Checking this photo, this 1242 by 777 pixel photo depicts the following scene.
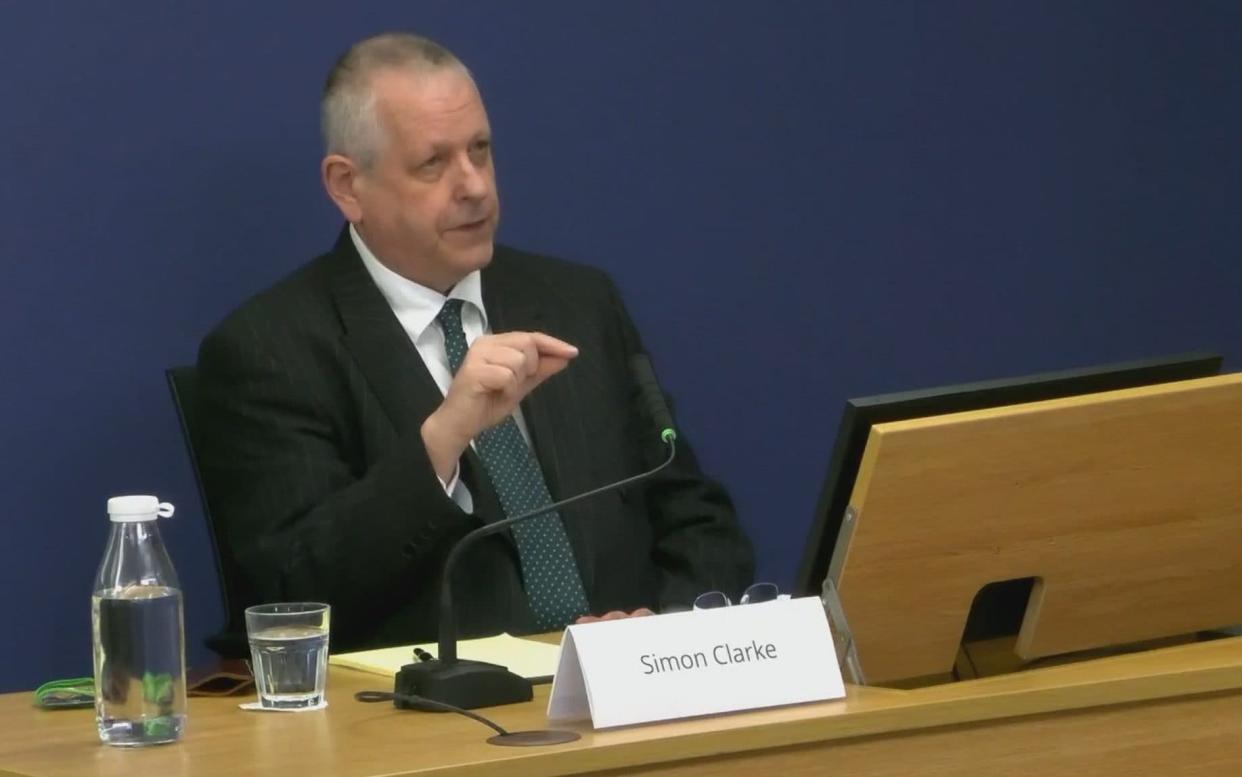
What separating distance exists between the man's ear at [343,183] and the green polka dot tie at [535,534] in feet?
1.38

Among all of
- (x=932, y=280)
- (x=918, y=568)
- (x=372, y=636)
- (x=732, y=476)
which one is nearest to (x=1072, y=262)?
(x=932, y=280)

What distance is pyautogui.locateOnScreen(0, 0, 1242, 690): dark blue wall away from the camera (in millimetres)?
2926

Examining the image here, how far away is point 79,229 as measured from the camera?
115 inches

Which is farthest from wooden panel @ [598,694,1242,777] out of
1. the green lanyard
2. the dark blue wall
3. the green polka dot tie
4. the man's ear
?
the dark blue wall

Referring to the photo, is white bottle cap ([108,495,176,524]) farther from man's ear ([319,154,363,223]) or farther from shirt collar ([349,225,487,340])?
man's ear ([319,154,363,223])

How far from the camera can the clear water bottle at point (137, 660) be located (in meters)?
1.72

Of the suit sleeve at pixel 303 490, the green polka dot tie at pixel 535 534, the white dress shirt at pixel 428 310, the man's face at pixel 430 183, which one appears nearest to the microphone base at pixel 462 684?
the suit sleeve at pixel 303 490

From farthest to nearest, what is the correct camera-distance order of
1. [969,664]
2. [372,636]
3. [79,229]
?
[79,229], [372,636], [969,664]

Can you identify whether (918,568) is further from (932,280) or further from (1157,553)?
(932,280)

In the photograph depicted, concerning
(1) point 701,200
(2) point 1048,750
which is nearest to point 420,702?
(2) point 1048,750

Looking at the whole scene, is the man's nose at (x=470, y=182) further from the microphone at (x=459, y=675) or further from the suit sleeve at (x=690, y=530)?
the microphone at (x=459, y=675)

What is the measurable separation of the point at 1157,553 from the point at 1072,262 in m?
1.85

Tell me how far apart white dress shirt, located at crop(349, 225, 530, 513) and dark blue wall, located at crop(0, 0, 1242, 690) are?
30cm

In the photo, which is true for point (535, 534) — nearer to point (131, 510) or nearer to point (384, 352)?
point (384, 352)
